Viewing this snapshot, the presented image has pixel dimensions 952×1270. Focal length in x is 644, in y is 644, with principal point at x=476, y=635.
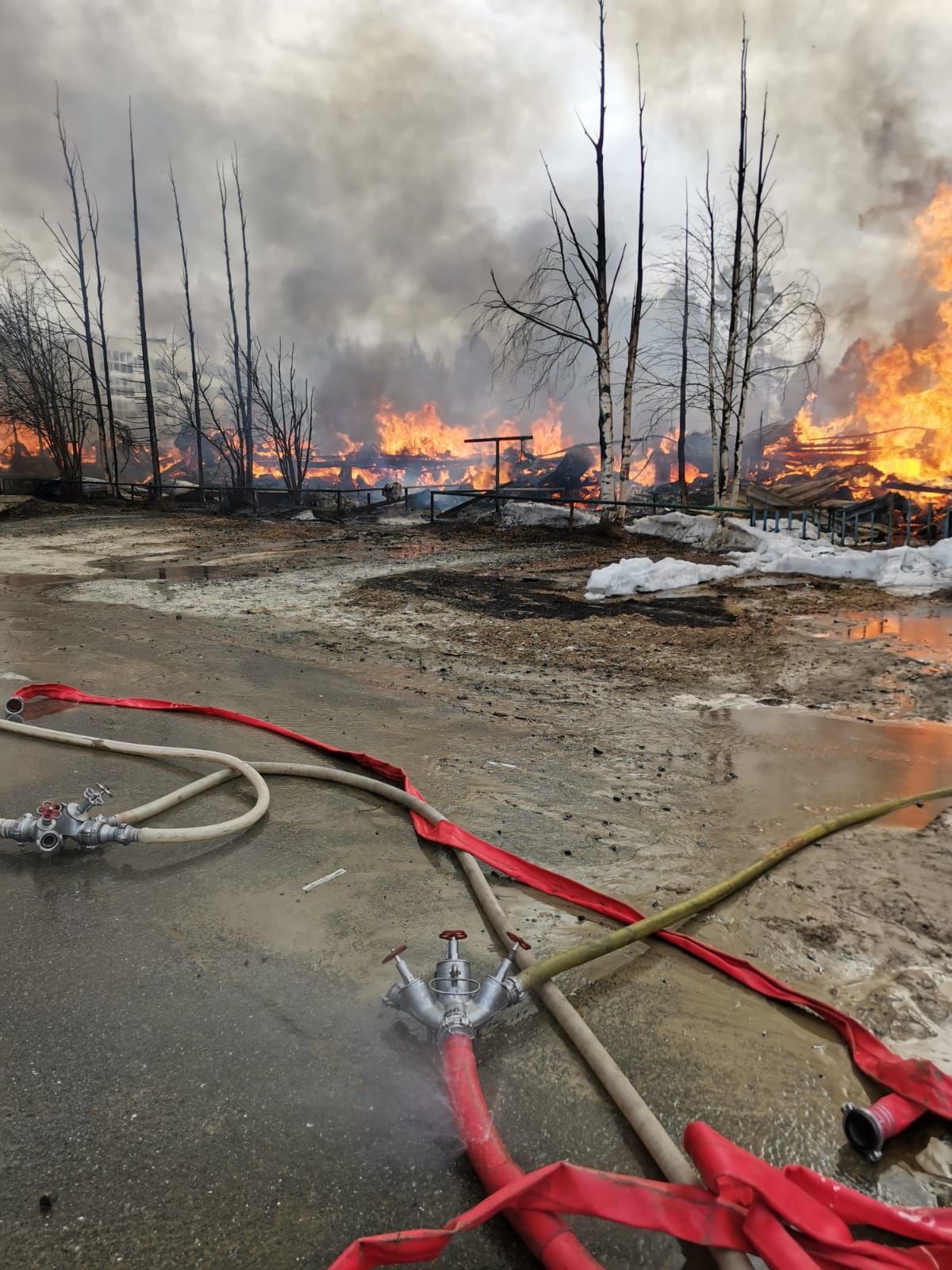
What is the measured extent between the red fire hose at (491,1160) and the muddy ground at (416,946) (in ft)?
0.24

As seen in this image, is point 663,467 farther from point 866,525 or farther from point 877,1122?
point 877,1122

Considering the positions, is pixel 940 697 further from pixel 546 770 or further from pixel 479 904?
pixel 479 904

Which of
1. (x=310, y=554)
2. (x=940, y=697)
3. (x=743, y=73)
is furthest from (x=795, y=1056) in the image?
(x=743, y=73)

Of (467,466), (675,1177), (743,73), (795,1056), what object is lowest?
(795,1056)

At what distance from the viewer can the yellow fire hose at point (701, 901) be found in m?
1.74

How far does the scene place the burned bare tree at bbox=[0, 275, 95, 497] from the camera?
24.0m

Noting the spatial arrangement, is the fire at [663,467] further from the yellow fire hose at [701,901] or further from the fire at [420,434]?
the yellow fire hose at [701,901]

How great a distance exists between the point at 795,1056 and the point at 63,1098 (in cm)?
176

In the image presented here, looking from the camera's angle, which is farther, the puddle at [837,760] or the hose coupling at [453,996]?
the puddle at [837,760]

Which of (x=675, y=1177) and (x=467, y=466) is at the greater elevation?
(x=467, y=466)

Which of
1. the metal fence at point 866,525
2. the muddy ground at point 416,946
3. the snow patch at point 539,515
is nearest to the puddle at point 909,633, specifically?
the muddy ground at point 416,946

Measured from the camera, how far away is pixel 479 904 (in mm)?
2205

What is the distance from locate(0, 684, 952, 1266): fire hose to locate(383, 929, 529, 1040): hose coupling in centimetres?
8

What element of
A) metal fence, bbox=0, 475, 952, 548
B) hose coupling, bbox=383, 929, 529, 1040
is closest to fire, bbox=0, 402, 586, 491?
metal fence, bbox=0, 475, 952, 548
